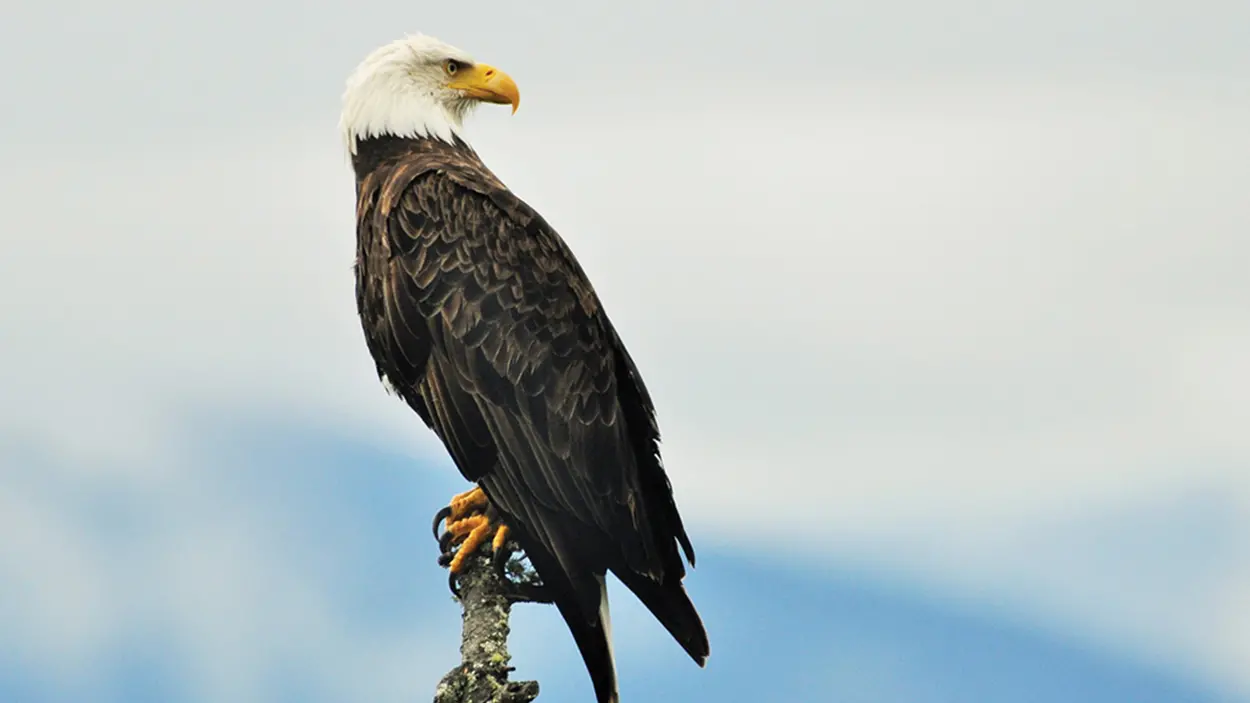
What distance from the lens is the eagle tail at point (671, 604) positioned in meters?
5.74

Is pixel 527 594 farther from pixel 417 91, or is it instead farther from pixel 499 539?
pixel 417 91

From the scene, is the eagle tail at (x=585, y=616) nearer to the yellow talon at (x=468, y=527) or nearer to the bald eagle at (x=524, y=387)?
the bald eagle at (x=524, y=387)

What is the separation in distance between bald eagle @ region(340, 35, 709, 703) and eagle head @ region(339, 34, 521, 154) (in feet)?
1.43

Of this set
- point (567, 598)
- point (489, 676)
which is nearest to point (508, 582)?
point (567, 598)

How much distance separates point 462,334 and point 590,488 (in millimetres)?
859

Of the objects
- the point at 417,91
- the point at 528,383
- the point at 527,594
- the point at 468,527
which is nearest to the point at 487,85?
the point at 417,91

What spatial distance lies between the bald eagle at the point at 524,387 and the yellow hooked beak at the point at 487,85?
26.6 inches

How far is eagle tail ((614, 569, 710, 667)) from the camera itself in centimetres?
574

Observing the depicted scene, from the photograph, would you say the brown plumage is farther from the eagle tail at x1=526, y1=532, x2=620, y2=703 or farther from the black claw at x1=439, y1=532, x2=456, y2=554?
the black claw at x1=439, y1=532, x2=456, y2=554

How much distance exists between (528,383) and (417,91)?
6.16 feet

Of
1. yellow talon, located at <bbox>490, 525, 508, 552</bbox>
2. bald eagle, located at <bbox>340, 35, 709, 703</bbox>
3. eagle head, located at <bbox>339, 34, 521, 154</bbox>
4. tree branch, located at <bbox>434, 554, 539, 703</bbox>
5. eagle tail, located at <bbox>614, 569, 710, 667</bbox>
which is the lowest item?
tree branch, located at <bbox>434, 554, 539, 703</bbox>

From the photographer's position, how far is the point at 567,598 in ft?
18.4

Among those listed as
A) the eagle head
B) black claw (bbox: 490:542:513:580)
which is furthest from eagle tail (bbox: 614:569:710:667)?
the eagle head

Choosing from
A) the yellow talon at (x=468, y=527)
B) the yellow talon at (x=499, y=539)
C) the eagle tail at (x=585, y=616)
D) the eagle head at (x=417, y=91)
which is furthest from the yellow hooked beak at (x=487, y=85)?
the eagle tail at (x=585, y=616)
